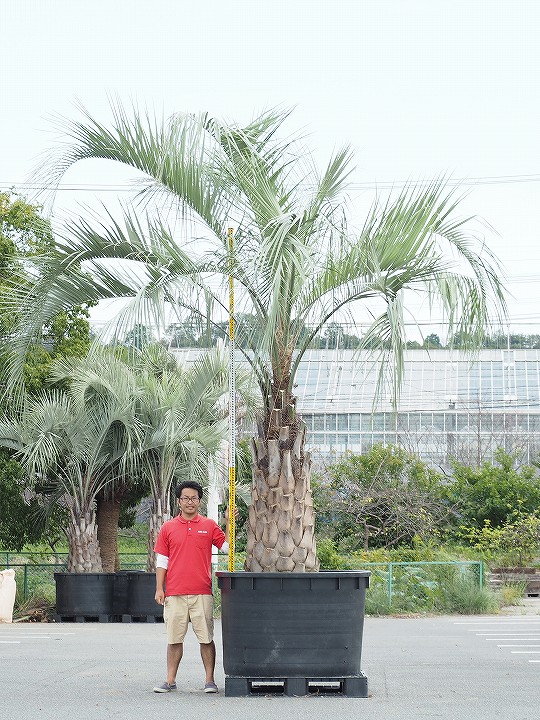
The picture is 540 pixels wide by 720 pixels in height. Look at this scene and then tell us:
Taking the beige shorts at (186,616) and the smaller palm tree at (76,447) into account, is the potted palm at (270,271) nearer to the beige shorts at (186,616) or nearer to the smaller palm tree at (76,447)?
the beige shorts at (186,616)

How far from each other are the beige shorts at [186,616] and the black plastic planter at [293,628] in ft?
0.56

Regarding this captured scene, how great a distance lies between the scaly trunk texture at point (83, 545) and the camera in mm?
19688

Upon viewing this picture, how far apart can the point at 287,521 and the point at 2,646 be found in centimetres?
589

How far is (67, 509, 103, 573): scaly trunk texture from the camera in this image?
1969cm

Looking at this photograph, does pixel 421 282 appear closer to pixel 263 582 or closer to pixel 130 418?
pixel 263 582

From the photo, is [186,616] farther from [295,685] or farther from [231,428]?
Answer: [231,428]

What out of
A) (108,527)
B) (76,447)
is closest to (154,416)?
(76,447)

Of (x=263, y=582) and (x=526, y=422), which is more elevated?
(x=526, y=422)

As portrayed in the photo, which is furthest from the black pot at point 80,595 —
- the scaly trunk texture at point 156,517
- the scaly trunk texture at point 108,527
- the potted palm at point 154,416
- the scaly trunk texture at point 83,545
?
the scaly trunk texture at point 108,527

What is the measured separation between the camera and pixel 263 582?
841 cm

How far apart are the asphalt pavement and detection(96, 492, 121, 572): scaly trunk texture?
19.7 ft

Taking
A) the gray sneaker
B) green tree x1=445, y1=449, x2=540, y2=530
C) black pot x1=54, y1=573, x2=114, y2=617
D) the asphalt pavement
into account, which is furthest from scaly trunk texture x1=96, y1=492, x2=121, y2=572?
the gray sneaker

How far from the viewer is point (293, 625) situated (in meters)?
8.30

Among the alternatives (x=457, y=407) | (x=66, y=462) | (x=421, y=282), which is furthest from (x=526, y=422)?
(x=421, y=282)
